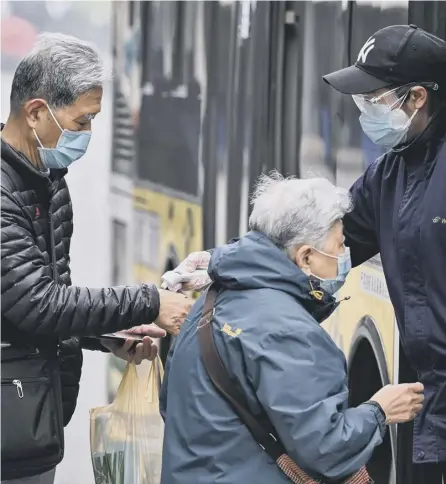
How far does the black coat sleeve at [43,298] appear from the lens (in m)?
2.95

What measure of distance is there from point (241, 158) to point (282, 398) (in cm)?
271

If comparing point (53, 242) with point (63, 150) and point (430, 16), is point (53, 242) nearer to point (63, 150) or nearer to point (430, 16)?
point (63, 150)

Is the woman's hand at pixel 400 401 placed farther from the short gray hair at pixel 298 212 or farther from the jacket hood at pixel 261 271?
the short gray hair at pixel 298 212

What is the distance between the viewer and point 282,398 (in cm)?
254

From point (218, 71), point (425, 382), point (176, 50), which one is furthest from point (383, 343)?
point (176, 50)

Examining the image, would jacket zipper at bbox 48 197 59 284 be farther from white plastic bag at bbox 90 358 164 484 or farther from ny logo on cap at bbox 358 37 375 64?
ny logo on cap at bbox 358 37 375 64

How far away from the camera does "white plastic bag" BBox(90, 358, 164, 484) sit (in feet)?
11.5

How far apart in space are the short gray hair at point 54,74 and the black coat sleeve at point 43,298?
279 millimetres

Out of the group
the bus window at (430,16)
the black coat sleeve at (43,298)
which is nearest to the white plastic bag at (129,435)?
the black coat sleeve at (43,298)

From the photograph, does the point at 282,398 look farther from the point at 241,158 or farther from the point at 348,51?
the point at 241,158

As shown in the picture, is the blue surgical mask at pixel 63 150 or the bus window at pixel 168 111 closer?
the blue surgical mask at pixel 63 150

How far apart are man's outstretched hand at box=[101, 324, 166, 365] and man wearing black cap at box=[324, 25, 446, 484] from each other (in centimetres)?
75

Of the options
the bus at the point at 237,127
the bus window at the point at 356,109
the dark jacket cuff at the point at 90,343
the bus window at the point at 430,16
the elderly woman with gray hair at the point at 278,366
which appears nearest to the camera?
the elderly woman with gray hair at the point at 278,366

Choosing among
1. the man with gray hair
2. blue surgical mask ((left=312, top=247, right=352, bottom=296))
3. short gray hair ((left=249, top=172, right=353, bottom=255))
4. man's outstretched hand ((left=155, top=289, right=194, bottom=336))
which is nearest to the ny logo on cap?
short gray hair ((left=249, top=172, right=353, bottom=255))
